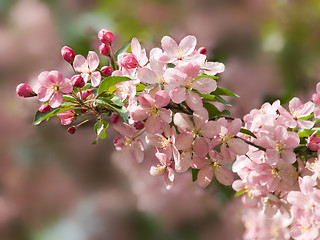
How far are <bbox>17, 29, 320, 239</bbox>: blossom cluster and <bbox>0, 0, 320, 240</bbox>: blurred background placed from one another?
2.25 ft

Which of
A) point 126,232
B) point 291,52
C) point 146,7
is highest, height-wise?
point 146,7

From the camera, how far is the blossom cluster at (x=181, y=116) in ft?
1.78

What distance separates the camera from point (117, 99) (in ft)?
1.79

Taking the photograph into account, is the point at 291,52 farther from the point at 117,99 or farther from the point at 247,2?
the point at 117,99

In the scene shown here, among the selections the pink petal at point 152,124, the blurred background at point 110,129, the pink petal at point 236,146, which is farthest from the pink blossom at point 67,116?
the blurred background at point 110,129

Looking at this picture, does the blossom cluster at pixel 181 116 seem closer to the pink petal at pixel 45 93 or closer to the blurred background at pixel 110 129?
the pink petal at pixel 45 93

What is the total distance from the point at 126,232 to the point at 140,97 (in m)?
1.37

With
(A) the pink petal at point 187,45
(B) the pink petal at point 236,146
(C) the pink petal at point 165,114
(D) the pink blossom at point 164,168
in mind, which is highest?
(A) the pink petal at point 187,45

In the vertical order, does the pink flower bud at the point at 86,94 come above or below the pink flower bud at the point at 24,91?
below

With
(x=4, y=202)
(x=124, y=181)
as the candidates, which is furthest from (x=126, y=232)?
(x=4, y=202)

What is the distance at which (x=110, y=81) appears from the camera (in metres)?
0.55

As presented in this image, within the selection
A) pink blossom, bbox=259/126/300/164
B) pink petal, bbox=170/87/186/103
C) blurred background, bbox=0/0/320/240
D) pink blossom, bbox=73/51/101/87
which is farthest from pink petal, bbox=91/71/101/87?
blurred background, bbox=0/0/320/240

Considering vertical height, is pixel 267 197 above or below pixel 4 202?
above

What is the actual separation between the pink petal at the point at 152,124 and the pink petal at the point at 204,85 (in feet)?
0.21
